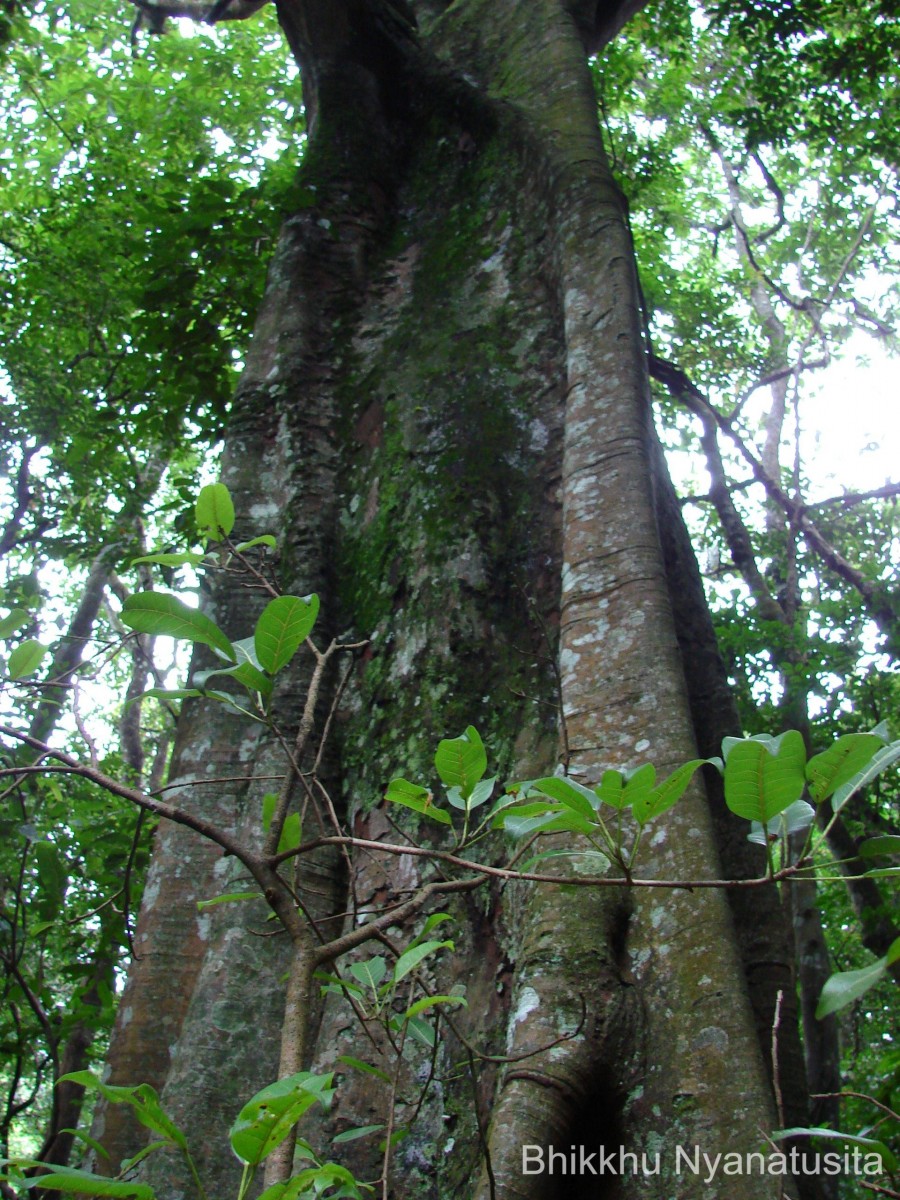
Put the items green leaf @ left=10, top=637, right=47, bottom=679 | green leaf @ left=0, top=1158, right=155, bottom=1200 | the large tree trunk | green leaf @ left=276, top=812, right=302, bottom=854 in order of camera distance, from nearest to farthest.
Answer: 1. green leaf @ left=0, top=1158, right=155, bottom=1200
2. green leaf @ left=276, top=812, right=302, bottom=854
3. green leaf @ left=10, top=637, right=47, bottom=679
4. the large tree trunk

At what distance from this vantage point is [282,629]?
115cm

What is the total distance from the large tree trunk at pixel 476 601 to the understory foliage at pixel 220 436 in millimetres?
170

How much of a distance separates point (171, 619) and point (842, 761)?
78cm

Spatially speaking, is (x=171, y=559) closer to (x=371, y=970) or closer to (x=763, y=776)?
(x=371, y=970)

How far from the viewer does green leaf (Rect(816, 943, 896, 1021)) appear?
849 mm

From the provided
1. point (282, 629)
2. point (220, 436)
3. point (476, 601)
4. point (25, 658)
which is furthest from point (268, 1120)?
point (220, 436)

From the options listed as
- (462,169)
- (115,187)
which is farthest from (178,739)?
(115,187)

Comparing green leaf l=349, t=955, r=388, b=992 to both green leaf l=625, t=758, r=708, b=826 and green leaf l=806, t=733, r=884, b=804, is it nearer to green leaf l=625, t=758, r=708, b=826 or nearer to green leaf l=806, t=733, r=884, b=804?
green leaf l=625, t=758, r=708, b=826

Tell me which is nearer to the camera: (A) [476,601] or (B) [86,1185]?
(B) [86,1185]

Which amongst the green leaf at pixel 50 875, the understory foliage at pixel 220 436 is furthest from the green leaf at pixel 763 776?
the green leaf at pixel 50 875

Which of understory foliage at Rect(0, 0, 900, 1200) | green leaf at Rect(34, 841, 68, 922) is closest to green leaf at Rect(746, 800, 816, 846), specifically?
understory foliage at Rect(0, 0, 900, 1200)

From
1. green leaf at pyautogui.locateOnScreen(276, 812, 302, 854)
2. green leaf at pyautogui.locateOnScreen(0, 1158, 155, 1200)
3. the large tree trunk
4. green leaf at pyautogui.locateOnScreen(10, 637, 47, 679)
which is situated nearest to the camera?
green leaf at pyautogui.locateOnScreen(0, 1158, 155, 1200)

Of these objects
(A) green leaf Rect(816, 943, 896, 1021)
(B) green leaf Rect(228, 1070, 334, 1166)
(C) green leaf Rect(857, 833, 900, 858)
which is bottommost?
(B) green leaf Rect(228, 1070, 334, 1166)

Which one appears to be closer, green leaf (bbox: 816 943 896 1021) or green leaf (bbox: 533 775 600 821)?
green leaf (bbox: 816 943 896 1021)
